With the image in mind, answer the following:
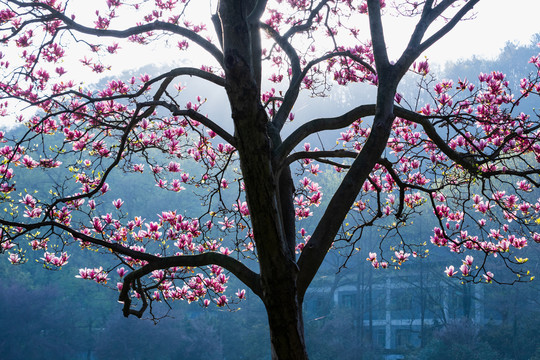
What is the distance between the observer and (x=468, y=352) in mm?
22344

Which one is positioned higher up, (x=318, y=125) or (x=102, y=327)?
(x=318, y=125)

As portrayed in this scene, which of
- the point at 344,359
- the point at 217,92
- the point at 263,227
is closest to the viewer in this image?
the point at 263,227

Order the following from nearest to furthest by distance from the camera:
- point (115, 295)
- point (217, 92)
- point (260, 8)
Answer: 1. point (260, 8)
2. point (115, 295)
3. point (217, 92)

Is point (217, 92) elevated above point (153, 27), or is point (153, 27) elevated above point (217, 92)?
point (217, 92)

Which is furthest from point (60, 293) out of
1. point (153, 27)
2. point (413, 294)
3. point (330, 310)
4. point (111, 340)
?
point (153, 27)

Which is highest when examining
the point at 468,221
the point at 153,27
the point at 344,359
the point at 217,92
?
the point at 217,92

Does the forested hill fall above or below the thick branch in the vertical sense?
below

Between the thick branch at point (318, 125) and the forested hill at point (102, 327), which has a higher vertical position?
the thick branch at point (318, 125)

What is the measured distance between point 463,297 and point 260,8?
26.7 meters

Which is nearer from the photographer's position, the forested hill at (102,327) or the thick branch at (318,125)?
the thick branch at (318,125)

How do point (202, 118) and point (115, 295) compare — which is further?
point (115, 295)

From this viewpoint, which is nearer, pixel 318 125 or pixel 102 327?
pixel 318 125

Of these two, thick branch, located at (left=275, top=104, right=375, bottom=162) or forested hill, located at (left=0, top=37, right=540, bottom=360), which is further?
forested hill, located at (left=0, top=37, right=540, bottom=360)

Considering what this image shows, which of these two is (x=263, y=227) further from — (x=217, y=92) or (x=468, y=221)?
(x=217, y=92)
